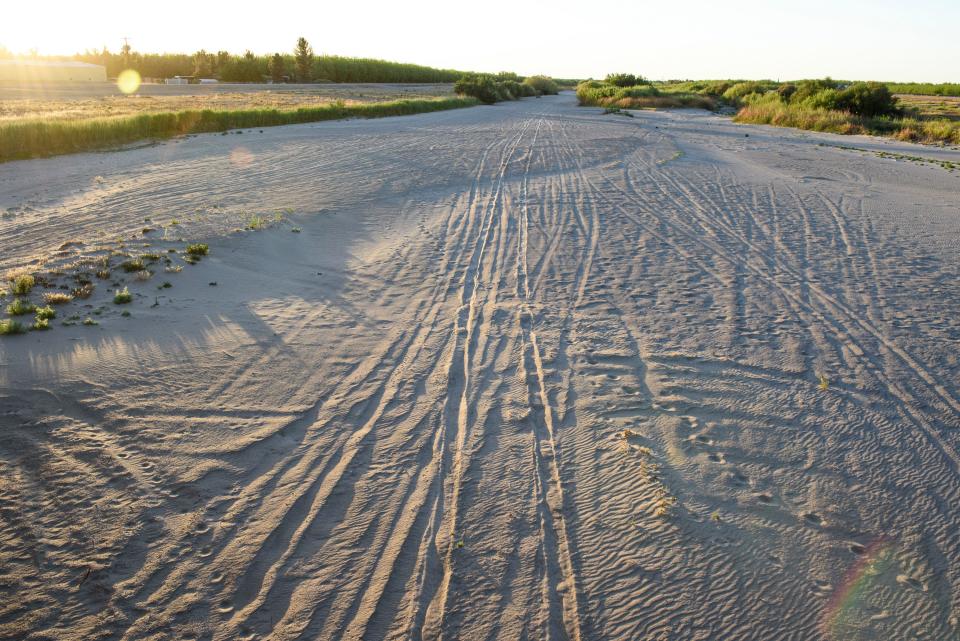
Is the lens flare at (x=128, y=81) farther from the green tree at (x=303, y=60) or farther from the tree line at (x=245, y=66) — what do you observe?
the green tree at (x=303, y=60)

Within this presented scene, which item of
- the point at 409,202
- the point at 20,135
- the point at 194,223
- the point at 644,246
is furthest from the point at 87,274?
the point at 20,135

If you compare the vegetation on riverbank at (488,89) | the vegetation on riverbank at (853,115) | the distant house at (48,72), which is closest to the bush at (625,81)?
the vegetation on riverbank at (488,89)

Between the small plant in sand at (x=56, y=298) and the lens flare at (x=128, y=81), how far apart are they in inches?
1724

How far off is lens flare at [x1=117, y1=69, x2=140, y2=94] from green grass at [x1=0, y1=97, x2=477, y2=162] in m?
26.1

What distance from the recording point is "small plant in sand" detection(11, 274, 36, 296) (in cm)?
651

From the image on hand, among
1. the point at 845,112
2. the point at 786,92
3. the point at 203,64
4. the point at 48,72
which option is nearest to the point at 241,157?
the point at 845,112

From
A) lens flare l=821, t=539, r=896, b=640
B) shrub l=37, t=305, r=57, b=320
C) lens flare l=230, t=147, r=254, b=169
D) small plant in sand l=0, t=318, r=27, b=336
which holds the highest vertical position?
lens flare l=230, t=147, r=254, b=169

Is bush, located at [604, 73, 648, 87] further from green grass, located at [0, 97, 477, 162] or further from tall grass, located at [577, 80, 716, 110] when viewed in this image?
green grass, located at [0, 97, 477, 162]

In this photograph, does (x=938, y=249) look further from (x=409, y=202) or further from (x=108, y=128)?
(x=108, y=128)

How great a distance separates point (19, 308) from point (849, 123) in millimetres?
28768

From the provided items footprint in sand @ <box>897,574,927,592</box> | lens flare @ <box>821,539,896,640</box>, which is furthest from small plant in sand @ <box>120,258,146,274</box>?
footprint in sand @ <box>897,574,927,592</box>

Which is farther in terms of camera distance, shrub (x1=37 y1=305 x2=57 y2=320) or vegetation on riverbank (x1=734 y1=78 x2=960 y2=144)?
vegetation on riverbank (x1=734 y1=78 x2=960 y2=144)

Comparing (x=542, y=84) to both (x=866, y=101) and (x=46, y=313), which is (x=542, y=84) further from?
(x=46, y=313)

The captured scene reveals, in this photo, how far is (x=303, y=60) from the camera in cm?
6225
